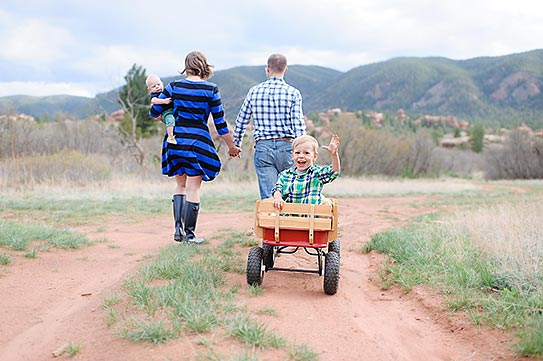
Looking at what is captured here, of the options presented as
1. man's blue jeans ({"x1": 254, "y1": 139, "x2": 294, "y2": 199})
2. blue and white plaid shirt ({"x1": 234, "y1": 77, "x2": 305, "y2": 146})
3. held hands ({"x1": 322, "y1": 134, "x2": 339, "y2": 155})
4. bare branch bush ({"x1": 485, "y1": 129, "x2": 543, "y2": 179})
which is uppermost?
blue and white plaid shirt ({"x1": 234, "y1": 77, "x2": 305, "y2": 146})

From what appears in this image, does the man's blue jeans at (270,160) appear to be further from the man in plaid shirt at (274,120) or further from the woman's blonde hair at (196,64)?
the woman's blonde hair at (196,64)

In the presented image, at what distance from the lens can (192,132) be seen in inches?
232

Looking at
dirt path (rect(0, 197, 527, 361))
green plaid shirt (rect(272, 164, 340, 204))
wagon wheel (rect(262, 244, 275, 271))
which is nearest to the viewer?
dirt path (rect(0, 197, 527, 361))

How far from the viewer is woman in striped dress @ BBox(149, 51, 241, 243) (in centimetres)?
582

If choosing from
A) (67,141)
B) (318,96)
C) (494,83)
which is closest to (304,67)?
(318,96)

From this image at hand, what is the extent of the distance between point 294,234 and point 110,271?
211cm

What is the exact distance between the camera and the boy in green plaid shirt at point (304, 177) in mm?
4703

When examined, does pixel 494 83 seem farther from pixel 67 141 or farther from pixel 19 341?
pixel 19 341

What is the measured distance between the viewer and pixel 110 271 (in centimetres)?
521

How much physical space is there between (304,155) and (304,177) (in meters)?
0.24

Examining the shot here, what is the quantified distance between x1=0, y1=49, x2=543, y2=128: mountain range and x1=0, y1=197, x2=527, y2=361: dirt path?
63.3m

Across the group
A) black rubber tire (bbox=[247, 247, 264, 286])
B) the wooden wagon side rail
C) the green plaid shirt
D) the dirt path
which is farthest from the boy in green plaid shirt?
the dirt path

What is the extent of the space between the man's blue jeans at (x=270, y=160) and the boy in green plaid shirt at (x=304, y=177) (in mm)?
1087

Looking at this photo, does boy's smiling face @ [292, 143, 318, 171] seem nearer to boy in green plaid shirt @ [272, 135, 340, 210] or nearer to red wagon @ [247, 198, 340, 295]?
boy in green plaid shirt @ [272, 135, 340, 210]
